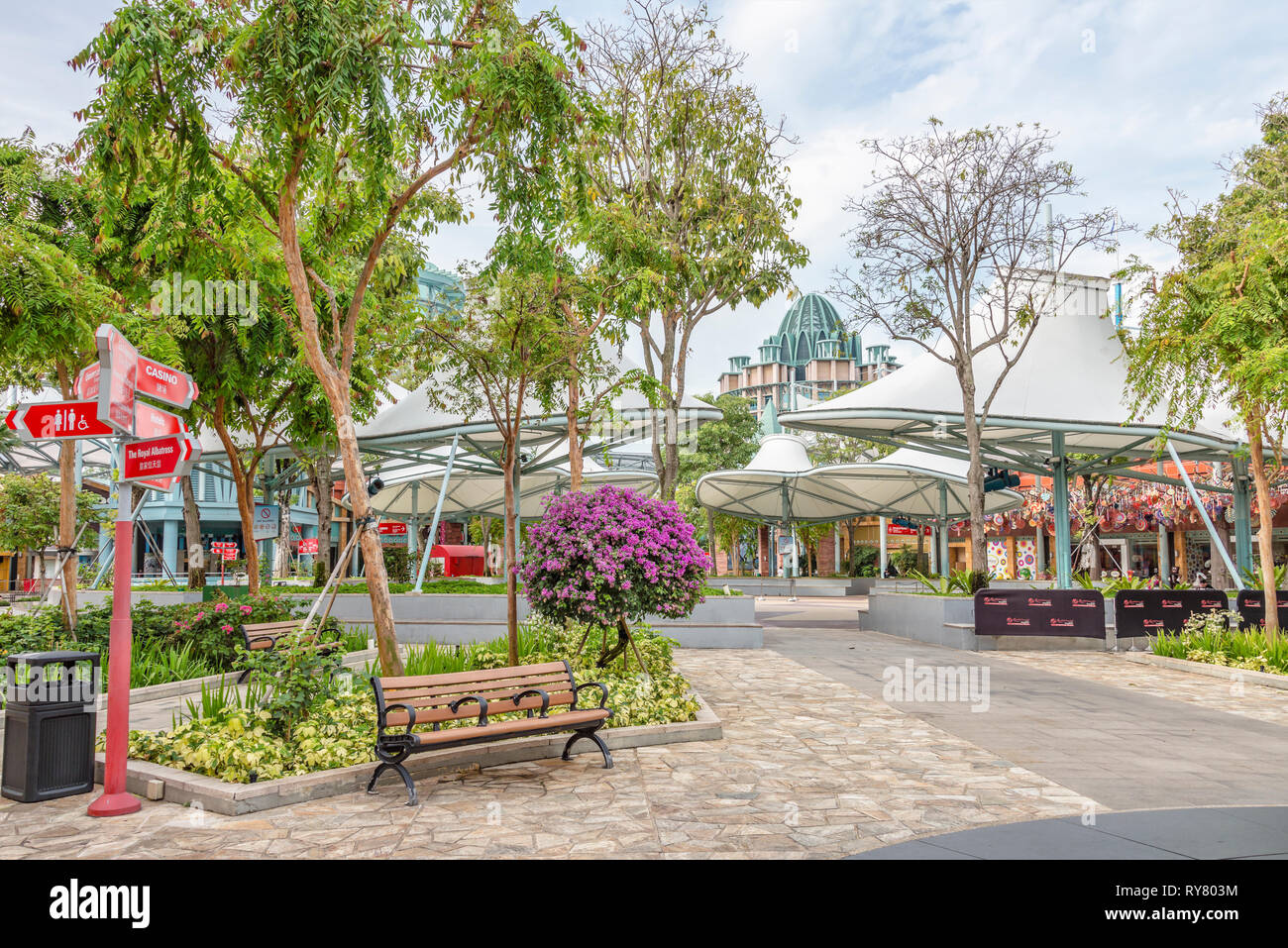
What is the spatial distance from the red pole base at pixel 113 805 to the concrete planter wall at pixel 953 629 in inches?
590

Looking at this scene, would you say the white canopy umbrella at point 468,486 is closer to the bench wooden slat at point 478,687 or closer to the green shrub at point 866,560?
the green shrub at point 866,560

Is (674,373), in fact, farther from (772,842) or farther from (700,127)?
(772,842)

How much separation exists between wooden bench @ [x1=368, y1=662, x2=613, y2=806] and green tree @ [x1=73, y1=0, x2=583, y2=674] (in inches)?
43.7

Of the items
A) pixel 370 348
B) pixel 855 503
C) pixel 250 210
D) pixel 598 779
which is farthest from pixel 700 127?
pixel 855 503

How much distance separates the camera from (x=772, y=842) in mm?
5250

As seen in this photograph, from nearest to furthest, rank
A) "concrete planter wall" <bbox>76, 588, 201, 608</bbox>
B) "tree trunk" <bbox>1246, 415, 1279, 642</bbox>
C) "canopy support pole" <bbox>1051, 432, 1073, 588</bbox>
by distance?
1. "tree trunk" <bbox>1246, 415, 1279, 642</bbox>
2. "concrete planter wall" <bbox>76, 588, 201, 608</bbox>
3. "canopy support pole" <bbox>1051, 432, 1073, 588</bbox>

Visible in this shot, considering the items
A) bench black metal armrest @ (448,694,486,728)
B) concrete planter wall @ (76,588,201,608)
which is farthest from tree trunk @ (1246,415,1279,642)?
concrete planter wall @ (76,588,201,608)

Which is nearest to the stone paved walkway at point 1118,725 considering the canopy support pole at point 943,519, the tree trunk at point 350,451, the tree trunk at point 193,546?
the tree trunk at point 350,451

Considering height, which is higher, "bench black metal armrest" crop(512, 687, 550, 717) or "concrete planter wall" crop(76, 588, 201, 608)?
"concrete planter wall" crop(76, 588, 201, 608)

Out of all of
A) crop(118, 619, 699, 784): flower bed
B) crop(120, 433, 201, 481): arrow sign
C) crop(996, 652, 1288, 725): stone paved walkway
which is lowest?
crop(996, 652, 1288, 725): stone paved walkway

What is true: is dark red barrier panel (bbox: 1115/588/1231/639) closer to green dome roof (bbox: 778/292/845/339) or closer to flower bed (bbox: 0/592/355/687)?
flower bed (bbox: 0/592/355/687)

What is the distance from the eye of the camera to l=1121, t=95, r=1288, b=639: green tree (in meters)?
12.9

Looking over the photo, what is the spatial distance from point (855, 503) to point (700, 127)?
89.9 ft
